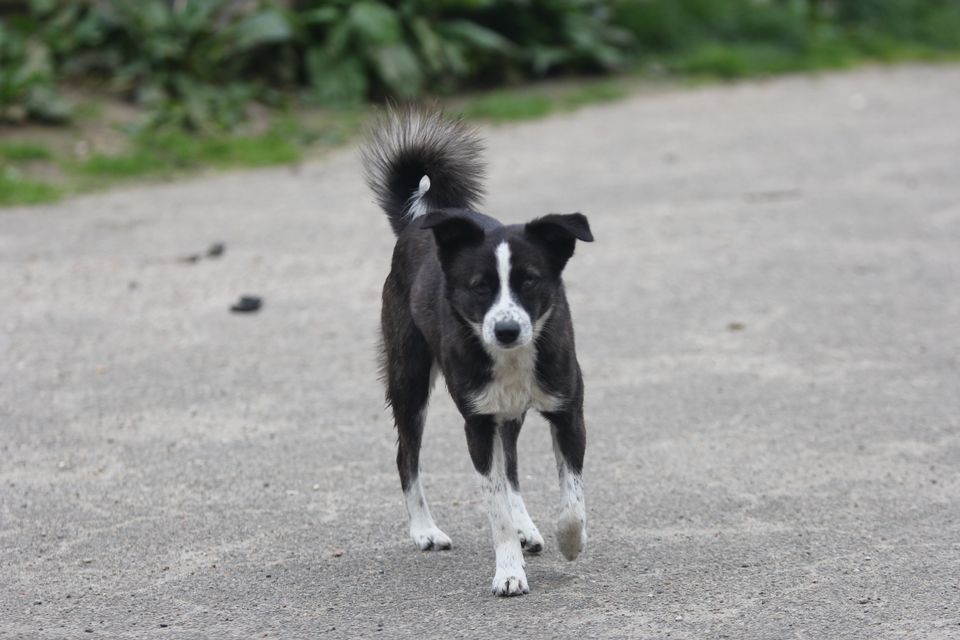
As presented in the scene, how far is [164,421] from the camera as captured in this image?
6.95 meters

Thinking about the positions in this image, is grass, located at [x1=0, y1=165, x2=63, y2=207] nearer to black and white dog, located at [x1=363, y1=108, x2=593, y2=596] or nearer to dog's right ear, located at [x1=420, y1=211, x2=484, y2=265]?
black and white dog, located at [x1=363, y1=108, x2=593, y2=596]

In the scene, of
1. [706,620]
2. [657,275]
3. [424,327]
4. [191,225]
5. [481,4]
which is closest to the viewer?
[706,620]

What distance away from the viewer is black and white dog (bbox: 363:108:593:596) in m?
4.81

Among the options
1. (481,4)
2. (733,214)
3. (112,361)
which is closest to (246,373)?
(112,361)

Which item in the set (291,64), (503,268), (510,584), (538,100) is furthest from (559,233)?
(291,64)

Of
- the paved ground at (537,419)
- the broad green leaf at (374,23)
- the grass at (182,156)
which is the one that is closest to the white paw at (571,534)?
the paved ground at (537,419)

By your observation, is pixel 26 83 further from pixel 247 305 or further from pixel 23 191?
pixel 247 305

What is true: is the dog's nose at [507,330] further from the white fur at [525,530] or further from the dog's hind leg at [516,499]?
the white fur at [525,530]

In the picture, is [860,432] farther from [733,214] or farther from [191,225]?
[191,225]

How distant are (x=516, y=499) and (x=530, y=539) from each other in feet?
0.58

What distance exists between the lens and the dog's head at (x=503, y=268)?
4727mm

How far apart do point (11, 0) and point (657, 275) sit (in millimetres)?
7603

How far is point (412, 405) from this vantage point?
5.45m

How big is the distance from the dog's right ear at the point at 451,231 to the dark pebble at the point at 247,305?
13.0ft
